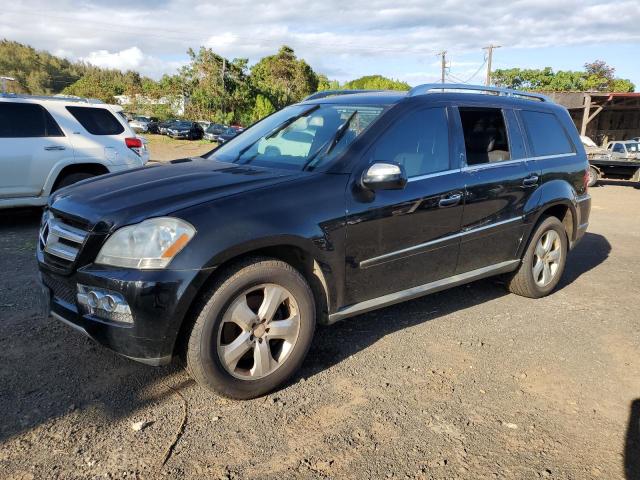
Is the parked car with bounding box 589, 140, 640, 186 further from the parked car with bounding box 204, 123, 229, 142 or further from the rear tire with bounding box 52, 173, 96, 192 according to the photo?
the parked car with bounding box 204, 123, 229, 142

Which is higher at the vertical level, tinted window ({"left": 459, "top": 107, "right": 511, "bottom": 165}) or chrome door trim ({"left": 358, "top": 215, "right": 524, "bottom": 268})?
tinted window ({"left": 459, "top": 107, "right": 511, "bottom": 165})

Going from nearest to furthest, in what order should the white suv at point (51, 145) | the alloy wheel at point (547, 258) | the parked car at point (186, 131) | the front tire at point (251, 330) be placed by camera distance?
the front tire at point (251, 330) < the alloy wheel at point (547, 258) < the white suv at point (51, 145) < the parked car at point (186, 131)

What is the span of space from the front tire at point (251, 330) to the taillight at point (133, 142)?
226 inches

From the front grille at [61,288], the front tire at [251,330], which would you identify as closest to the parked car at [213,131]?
the front grille at [61,288]

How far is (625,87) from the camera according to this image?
5941cm

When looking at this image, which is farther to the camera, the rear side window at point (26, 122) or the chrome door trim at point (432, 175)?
the rear side window at point (26, 122)

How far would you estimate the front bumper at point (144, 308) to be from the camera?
267 centimetres

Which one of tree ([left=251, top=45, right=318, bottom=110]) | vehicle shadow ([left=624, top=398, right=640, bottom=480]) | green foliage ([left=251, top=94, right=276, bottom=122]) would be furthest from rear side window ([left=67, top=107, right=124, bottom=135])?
tree ([left=251, top=45, right=318, bottom=110])

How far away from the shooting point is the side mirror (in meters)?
3.25

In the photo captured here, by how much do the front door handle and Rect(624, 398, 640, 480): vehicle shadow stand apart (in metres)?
1.69

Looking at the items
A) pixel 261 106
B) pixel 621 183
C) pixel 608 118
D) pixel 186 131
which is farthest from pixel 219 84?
pixel 621 183

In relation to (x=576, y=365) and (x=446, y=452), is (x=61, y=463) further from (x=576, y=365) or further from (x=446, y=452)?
(x=576, y=365)

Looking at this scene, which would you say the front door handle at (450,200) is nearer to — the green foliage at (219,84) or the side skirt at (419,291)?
the side skirt at (419,291)

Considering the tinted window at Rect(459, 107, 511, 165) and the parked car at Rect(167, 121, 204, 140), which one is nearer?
the tinted window at Rect(459, 107, 511, 165)
